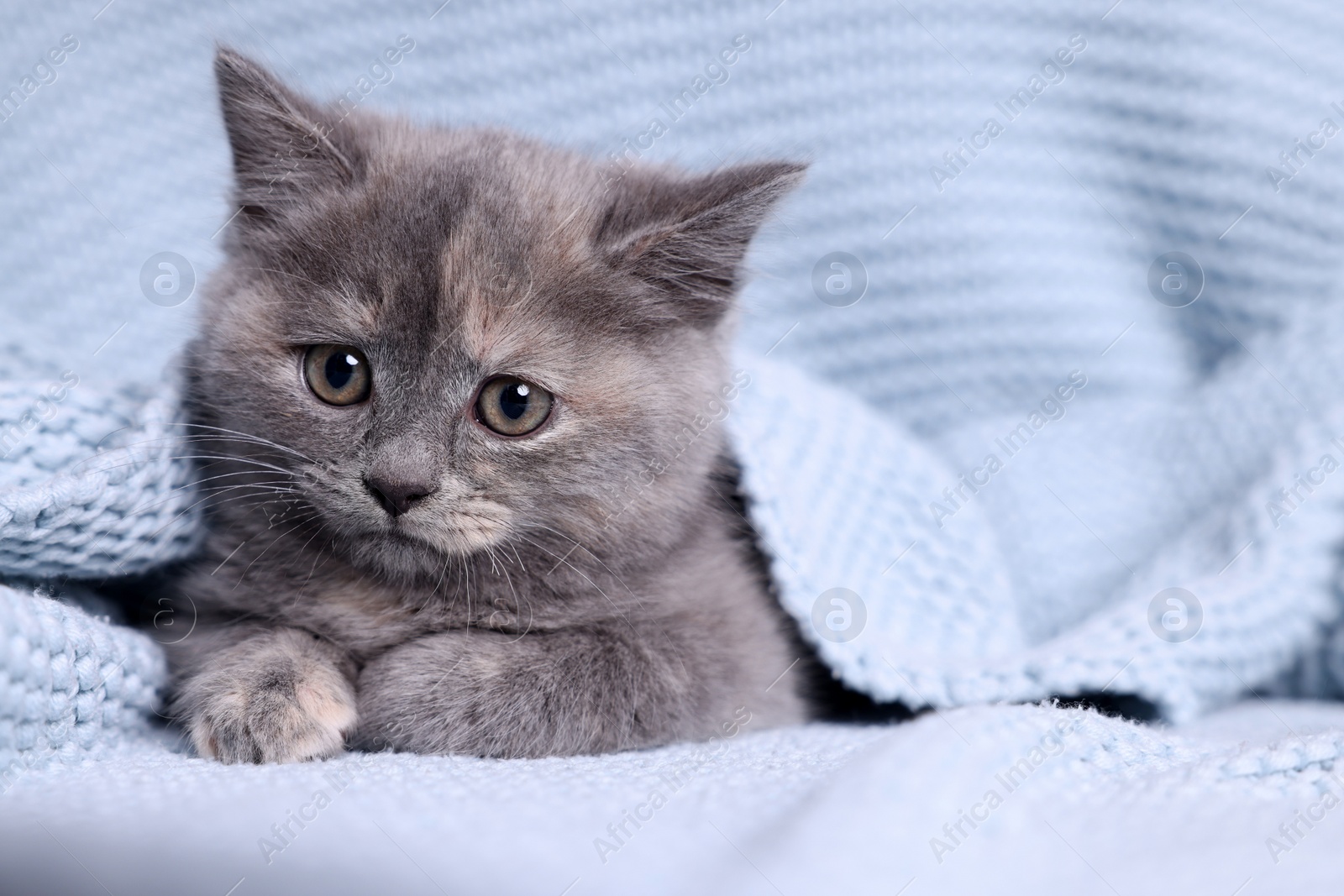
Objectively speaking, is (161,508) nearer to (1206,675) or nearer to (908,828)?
(908,828)

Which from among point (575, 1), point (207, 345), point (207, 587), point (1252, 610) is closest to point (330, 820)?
point (207, 587)

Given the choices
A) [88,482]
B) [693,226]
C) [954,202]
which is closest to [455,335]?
[693,226]

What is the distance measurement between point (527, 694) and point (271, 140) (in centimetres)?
72

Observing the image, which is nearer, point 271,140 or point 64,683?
point 64,683

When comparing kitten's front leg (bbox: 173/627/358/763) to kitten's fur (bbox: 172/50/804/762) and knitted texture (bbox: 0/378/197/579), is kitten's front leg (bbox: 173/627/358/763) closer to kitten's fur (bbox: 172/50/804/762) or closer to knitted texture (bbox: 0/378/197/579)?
kitten's fur (bbox: 172/50/804/762)

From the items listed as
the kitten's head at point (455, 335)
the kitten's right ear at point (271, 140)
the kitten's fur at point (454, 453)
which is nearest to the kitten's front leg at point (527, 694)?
the kitten's fur at point (454, 453)

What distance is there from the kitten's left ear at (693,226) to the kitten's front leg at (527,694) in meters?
0.43

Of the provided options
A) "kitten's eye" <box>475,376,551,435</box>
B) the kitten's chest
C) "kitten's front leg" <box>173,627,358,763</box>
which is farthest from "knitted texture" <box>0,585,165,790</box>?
"kitten's eye" <box>475,376,551,435</box>

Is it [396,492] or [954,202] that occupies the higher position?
[954,202]

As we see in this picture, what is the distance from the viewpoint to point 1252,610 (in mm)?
1440

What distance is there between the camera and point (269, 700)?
1069 millimetres

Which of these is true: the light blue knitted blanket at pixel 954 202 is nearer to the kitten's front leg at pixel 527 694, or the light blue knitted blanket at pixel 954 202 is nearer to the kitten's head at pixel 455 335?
the kitten's head at pixel 455 335

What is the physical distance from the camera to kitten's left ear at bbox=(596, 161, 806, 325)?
3.97ft

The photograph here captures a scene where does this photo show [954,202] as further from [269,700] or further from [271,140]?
[269,700]
